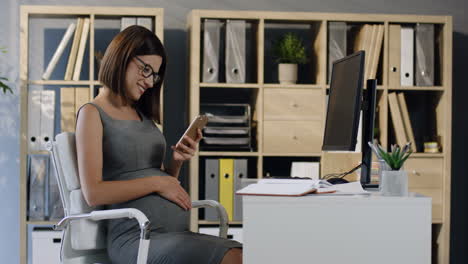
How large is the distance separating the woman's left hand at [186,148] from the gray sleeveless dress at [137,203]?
85mm

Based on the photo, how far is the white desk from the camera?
159 cm

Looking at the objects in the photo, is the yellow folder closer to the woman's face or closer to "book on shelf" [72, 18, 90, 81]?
"book on shelf" [72, 18, 90, 81]

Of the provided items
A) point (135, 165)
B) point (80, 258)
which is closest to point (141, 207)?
point (135, 165)

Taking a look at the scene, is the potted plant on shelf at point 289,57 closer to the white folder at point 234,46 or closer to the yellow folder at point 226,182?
the white folder at point 234,46

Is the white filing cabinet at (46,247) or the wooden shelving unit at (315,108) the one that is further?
the wooden shelving unit at (315,108)

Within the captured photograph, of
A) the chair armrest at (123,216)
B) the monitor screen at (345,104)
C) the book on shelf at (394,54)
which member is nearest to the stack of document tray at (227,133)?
the book on shelf at (394,54)

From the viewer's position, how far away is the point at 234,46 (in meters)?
3.68

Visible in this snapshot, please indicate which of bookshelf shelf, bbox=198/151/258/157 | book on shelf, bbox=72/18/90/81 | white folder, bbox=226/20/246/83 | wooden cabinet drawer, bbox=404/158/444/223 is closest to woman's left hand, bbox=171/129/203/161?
bookshelf shelf, bbox=198/151/258/157

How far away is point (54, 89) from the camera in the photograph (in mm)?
3918

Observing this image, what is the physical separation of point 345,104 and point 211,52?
5.47ft

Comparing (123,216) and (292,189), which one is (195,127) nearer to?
Result: (123,216)

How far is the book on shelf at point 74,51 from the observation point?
11.9 feet

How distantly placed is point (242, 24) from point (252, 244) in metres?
2.28

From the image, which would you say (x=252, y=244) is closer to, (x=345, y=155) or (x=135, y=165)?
(x=135, y=165)
